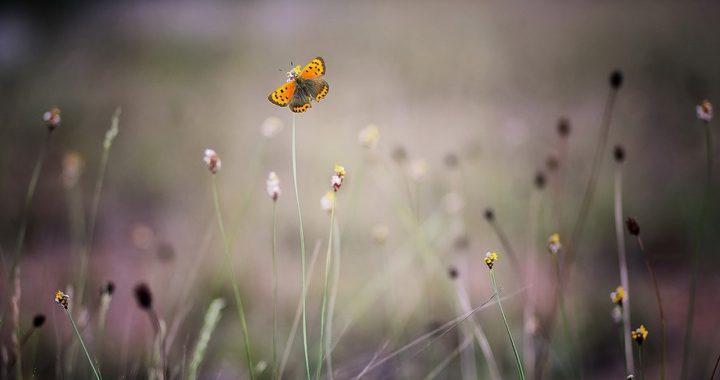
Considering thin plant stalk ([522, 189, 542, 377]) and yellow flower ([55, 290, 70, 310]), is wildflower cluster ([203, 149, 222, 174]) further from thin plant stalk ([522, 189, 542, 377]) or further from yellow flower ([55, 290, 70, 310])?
thin plant stalk ([522, 189, 542, 377])

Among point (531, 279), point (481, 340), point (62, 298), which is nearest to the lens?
point (62, 298)

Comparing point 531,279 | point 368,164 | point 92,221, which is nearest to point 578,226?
point 531,279

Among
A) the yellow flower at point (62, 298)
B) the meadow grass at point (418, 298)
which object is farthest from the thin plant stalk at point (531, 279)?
the yellow flower at point (62, 298)

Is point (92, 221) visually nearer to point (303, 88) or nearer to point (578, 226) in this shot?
point (303, 88)

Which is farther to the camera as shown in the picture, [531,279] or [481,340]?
[531,279]

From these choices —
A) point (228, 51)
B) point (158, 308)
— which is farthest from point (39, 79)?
point (158, 308)
